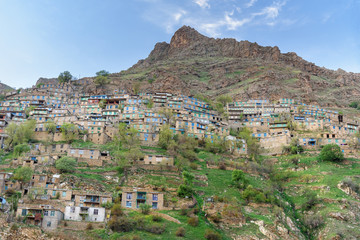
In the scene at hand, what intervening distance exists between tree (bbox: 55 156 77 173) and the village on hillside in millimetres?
235

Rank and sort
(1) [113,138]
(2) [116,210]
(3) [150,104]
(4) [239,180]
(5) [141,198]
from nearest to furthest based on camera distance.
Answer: (2) [116,210] < (5) [141,198] < (4) [239,180] < (1) [113,138] < (3) [150,104]

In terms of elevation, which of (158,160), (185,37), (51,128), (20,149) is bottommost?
(158,160)

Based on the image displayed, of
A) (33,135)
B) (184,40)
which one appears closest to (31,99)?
(33,135)

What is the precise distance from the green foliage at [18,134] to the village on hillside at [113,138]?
0.60 ft

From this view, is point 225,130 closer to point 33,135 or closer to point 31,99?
point 33,135

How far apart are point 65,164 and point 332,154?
146ft

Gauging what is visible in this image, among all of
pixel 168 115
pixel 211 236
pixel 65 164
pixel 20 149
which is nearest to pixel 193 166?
pixel 65 164

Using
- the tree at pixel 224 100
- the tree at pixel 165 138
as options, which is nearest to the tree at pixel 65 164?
the tree at pixel 165 138

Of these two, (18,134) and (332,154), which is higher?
(18,134)

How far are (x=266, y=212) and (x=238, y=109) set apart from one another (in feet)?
166

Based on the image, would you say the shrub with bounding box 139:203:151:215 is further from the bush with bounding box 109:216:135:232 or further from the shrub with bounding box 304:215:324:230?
the shrub with bounding box 304:215:324:230

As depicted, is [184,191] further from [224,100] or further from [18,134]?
[224,100]

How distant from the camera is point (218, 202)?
177 ft

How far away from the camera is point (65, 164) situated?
5641cm
